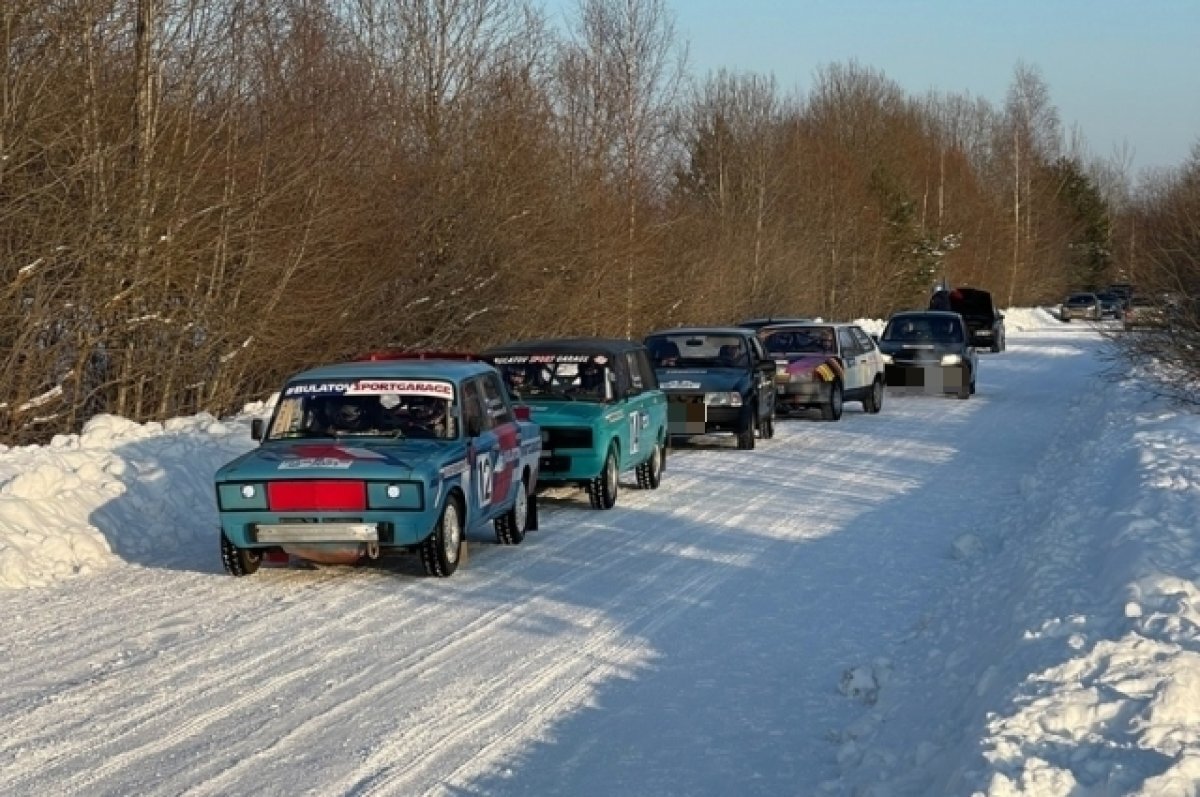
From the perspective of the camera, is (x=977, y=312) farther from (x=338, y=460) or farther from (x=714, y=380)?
(x=338, y=460)

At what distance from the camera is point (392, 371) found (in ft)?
41.6

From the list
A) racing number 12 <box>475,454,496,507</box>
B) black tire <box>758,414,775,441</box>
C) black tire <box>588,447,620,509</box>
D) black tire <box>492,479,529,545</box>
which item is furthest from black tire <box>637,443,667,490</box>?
black tire <box>758,414,775,441</box>

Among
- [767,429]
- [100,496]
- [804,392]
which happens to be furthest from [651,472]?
[804,392]

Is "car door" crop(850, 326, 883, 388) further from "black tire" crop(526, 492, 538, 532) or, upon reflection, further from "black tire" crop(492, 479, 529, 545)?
"black tire" crop(492, 479, 529, 545)

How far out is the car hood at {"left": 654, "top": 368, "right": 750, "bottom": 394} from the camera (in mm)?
21422

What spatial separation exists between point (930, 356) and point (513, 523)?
67.3 ft

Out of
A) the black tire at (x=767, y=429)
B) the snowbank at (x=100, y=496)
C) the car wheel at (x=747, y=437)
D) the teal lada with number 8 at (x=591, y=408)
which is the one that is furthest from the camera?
the black tire at (x=767, y=429)

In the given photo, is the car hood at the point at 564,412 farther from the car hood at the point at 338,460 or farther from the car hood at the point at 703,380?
the car hood at the point at 703,380

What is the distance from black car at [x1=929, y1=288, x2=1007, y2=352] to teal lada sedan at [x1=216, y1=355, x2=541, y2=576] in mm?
43280

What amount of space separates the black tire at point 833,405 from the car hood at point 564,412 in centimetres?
1124

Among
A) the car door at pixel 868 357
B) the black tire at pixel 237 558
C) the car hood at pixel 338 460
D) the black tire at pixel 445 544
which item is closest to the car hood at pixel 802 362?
the car door at pixel 868 357

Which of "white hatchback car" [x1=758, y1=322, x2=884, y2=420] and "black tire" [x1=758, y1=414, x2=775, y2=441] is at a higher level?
"white hatchback car" [x1=758, y1=322, x2=884, y2=420]

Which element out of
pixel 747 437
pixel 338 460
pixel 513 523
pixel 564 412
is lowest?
pixel 747 437

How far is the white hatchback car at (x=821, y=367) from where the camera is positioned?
26.7 metres
